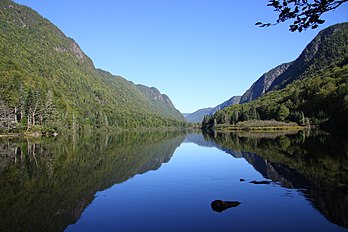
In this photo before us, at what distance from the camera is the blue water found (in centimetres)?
1644

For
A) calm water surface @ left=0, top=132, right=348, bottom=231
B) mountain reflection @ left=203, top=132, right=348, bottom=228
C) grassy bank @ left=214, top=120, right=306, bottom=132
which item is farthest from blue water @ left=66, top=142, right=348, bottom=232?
grassy bank @ left=214, top=120, right=306, bottom=132

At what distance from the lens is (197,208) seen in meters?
19.8

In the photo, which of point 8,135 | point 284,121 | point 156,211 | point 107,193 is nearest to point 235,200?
point 156,211

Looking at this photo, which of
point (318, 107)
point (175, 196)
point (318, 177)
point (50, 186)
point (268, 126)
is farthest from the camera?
point (268, 126)

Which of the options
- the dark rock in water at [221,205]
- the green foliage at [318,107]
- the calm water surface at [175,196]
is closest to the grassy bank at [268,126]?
the green foliage at [318,107]

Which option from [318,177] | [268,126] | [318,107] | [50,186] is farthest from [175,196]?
[268,126]

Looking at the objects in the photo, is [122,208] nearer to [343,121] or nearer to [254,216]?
[254,216]

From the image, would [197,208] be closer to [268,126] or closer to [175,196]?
[175,196]

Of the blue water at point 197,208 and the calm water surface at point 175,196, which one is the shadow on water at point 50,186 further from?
the blue water at point 197,208

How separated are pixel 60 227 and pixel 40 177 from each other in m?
15.2

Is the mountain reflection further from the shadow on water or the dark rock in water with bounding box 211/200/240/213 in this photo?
the shadow on water

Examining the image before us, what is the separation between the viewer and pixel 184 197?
75.6 feet

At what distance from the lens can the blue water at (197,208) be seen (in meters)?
16.4

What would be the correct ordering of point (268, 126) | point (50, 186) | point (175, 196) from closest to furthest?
1. point (175, 196)
2. point (50, 186)
3. point (268, 126)
